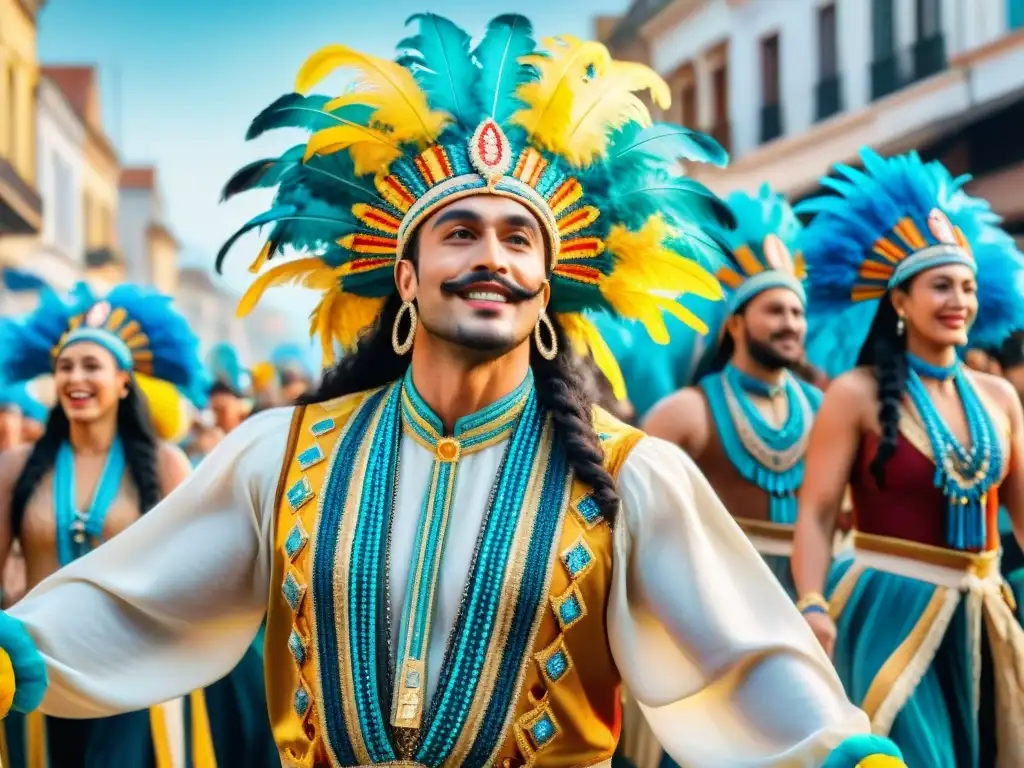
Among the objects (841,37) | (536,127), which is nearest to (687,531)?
(536,127)

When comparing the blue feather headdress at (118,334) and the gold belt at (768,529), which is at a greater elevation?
the blue feather headdress at (118,334)

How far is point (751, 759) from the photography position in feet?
11.0

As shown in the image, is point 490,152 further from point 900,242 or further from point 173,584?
point 900,242

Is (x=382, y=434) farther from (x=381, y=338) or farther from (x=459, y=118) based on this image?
(x=459, y=118)

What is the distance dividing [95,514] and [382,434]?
9.15 ft

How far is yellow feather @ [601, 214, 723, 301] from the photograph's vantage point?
3883mm

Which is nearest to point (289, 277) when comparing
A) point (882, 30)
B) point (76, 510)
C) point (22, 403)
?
point (76, 510)

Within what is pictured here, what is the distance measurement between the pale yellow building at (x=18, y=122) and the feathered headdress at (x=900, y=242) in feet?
62.9

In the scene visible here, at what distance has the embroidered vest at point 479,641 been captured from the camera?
3455 millimetres

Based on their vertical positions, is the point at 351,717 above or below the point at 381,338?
below

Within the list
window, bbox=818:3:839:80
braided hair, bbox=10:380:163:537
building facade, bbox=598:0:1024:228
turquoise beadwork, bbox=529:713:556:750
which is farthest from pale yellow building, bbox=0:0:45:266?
turquoise beadwork, bbox=529:713:556:750

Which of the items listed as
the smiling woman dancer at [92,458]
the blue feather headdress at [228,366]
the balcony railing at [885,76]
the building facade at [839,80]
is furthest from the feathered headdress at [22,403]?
the balcony railing at [885,76]

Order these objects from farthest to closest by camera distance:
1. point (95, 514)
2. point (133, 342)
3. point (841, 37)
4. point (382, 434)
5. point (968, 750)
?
point (841, 37)
point (133, 342)
point (95, 514)
point (968, 750)
point (382, 434)

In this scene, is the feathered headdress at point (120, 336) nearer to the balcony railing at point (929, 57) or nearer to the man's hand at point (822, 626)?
the man's hand at point (822, 626)
